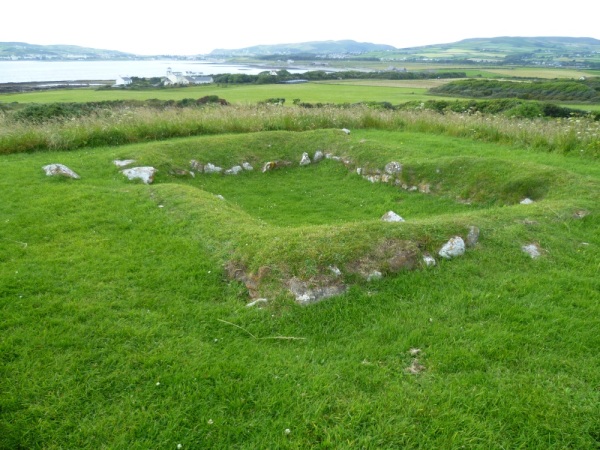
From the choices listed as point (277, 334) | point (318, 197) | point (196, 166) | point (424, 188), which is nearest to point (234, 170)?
point (196, 166)

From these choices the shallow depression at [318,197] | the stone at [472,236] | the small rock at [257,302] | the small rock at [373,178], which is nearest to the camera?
the small rock at [257,302]

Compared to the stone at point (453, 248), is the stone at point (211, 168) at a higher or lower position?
higher

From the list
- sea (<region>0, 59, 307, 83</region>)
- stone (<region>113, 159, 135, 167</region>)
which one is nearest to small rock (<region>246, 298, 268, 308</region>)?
stone (<region>113, 159, 135, 167</region>)

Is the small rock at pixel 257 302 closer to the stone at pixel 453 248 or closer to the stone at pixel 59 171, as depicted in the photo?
the stone at pixel 453 248

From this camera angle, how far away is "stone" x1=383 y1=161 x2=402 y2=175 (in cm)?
1405

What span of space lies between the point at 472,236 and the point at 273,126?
1404cm

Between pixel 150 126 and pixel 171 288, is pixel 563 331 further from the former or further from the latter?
pixel 150 126

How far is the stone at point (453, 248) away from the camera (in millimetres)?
7504

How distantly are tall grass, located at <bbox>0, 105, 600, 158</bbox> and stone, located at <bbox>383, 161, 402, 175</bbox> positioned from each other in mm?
5970

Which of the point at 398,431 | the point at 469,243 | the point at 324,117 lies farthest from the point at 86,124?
the point at 398,431

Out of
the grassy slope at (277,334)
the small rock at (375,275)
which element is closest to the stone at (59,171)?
the grassy slope at (277,334)

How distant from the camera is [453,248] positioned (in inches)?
298

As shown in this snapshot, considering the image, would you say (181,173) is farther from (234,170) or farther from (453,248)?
(453,248)

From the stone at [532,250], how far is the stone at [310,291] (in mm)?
3779
